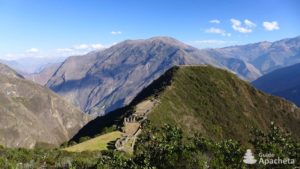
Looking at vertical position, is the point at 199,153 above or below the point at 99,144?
above

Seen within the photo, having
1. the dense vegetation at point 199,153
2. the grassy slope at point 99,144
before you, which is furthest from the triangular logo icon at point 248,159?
the grassy slope at point 99,144

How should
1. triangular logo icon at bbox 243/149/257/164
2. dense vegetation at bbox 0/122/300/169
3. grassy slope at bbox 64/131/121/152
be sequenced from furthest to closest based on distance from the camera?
grassy slope at bbox 64/131/121/152 → dense vegetation at bbox 0/122/300/169 → triangular logo icon at bbox 243/149/257/164

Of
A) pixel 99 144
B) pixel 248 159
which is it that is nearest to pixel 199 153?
pixel 248 159

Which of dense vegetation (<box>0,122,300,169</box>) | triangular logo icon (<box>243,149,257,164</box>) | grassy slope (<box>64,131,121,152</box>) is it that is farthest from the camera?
grassy slope (<box>64,131,121,152</box>)

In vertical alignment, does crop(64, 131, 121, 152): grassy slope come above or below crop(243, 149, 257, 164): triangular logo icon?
below

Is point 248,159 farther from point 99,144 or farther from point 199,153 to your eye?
point 99,144

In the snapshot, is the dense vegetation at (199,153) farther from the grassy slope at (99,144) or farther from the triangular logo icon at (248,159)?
the grassy slope at (99,144)

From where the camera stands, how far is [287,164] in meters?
90.1

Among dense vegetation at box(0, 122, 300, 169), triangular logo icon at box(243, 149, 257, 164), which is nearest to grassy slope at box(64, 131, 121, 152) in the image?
dense vegetation at box(0, 122, 300, 169)

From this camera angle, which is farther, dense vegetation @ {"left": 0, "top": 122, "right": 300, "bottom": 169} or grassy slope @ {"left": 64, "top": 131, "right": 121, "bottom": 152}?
grassy slope @ {"left": 64, "top": 131, "right": 121, "bottom": 152}

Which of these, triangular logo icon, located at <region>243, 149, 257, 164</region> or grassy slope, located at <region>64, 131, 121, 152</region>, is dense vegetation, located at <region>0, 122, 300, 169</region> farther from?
grassy slope, located at <region>64, 131, 121, 152</region>

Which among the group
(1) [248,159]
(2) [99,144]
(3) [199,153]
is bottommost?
(2) [99,144]

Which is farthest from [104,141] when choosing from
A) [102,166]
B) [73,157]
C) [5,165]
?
[102,166]

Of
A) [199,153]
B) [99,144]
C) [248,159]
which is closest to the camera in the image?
[248,159]
